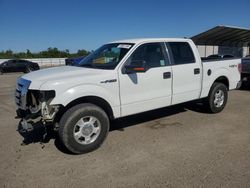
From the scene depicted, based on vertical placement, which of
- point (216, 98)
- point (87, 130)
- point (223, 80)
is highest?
point (223, 80)

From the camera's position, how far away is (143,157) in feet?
12.6

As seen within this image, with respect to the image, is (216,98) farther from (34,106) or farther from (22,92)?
(22,92)

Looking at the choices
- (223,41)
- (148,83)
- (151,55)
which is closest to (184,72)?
(151,55)

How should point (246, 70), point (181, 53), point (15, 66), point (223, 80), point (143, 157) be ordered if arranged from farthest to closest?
1. point (15, 66)
2. point (246, 70)
3. point (223, 80)
4. point (181, 53)
5. point (143, 157)

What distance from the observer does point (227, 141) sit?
175 inches

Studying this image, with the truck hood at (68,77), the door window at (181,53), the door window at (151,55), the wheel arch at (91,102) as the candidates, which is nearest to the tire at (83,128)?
the wheel arch at (91,102)

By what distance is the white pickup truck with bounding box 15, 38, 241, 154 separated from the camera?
12.6 feet

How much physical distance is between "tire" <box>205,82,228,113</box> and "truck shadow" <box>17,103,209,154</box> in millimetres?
420

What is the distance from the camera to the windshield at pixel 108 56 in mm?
4527

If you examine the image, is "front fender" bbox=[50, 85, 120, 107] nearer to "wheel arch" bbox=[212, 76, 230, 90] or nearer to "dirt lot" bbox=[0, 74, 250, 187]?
"dirt lot" bbox=[0, 74, 250, 187]

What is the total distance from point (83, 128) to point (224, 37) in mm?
28264

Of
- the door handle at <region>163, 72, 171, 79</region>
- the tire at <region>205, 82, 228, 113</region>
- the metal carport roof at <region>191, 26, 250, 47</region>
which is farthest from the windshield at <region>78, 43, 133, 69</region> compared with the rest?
the metal carport roof at <region>191, 26, 250, 47</region>

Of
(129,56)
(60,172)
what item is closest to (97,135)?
(60,172)

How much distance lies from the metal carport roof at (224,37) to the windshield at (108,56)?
20713 mm
